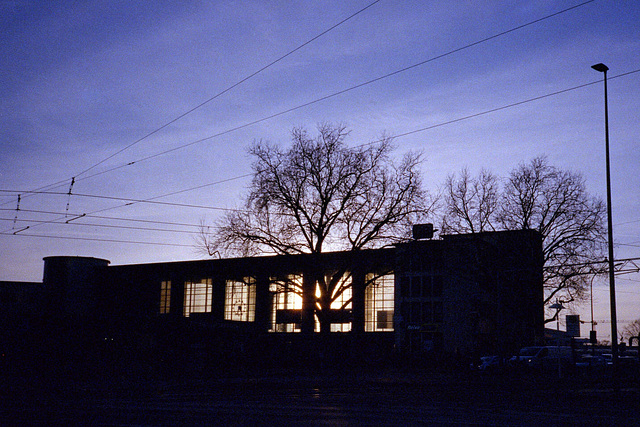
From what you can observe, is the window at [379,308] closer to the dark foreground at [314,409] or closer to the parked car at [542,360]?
the parked car at [542,360]

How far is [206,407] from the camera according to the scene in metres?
17.2

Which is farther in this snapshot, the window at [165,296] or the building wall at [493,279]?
the window at [165,296]

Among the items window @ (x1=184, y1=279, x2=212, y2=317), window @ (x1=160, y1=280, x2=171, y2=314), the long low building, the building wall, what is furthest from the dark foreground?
window @ (x1=160, y1=280, x2=171, y2=314)

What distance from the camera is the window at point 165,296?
86.8 meters

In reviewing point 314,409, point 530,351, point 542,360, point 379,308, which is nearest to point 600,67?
point 542,360

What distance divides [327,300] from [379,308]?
28.0 m

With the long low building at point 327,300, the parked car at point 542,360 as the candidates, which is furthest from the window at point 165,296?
the parked car at point 542,360

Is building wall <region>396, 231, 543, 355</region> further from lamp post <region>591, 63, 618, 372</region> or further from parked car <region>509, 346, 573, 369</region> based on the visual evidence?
lamp post <region>591, 63, 618, 372</region>

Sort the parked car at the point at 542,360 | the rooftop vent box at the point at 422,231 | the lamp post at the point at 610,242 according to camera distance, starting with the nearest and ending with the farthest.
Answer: the lamp post at the point at 610,242
the rooftop vent box at the point at 422,231
the parked car at the point at 542,360

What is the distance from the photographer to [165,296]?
287ft

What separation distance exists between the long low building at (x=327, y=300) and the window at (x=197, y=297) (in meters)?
0.13

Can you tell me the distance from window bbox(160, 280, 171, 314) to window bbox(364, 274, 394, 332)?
2780 centimetres

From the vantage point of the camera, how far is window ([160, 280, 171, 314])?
285 feet

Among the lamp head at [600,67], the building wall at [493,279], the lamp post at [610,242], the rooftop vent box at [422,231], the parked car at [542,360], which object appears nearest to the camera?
the lamp post at [610,242]
